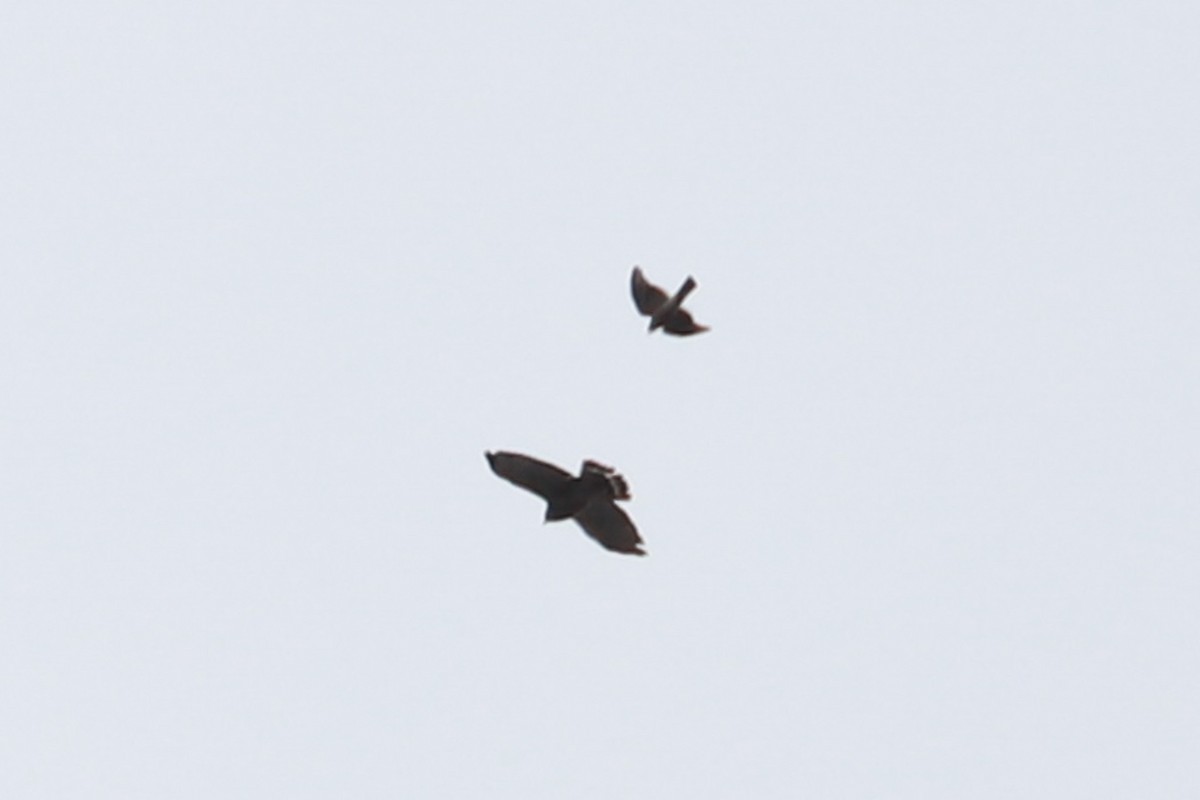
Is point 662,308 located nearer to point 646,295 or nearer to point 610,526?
point 646,295

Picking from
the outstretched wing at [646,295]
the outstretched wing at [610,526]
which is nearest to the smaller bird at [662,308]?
the outstretched wing at [646,295]

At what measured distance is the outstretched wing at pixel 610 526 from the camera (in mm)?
22438

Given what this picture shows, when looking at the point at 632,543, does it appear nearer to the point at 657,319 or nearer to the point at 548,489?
the point at 548,489

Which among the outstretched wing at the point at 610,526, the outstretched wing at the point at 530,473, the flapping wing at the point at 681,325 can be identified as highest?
the flapping wing at the point at 681,325

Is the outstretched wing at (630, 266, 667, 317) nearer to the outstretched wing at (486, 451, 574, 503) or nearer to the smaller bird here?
the smaller bird

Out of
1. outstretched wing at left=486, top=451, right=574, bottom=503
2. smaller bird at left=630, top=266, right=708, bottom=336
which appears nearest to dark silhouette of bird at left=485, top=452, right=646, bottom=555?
outstretched wing at left=486, top=451, right=574, bottom=503

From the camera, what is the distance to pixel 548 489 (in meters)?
22.5

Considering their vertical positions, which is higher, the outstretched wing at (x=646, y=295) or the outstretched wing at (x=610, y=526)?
the outstretched wing at (x=646, y=295)

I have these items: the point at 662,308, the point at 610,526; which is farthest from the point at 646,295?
the point at 610,526

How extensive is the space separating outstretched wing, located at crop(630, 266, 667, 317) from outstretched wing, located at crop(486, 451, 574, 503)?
245 inches

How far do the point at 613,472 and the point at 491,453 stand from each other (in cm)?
152

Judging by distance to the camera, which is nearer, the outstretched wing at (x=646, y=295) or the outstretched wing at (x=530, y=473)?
the outstretched wing at (x=530, y=473)

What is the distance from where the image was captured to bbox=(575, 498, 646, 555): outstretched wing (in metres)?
22.4

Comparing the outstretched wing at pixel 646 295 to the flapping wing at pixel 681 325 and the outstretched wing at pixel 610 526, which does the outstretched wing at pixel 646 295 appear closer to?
the flapping wing at pixel 681 325
